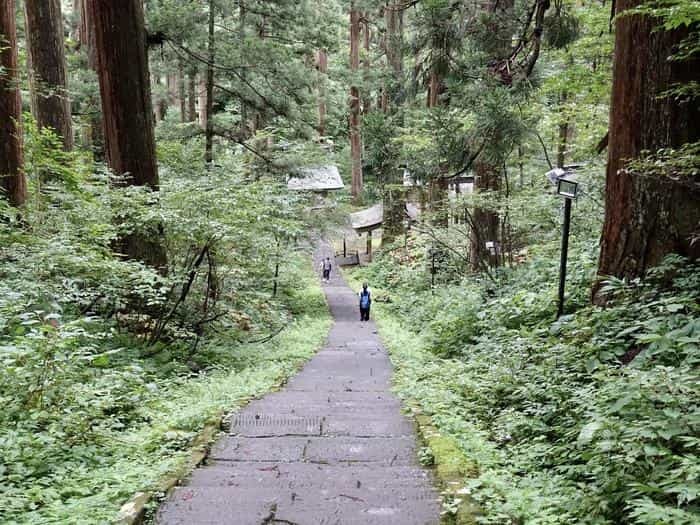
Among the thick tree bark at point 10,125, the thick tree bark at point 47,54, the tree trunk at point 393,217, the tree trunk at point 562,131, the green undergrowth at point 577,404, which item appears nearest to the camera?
the green undergrowth at point 577,404

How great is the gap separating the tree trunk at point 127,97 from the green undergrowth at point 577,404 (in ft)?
15.9

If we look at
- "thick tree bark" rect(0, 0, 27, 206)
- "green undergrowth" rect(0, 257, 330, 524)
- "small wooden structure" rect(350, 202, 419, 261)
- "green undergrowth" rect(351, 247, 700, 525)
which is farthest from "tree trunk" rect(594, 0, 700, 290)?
"small wooden structure" rect(350, 202, 419, 261)

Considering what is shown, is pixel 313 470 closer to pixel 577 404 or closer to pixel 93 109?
pixel 577 404

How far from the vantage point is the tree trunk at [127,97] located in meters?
8.42

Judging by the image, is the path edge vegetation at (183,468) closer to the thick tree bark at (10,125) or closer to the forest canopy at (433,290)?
the forest canopy at (433,290)

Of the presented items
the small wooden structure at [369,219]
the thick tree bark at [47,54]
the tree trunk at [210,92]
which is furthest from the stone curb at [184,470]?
the small wooden structure at [369,219]

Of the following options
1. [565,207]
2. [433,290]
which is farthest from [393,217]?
[565,207]

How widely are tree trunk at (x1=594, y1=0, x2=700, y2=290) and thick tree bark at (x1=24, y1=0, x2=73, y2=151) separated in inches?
371

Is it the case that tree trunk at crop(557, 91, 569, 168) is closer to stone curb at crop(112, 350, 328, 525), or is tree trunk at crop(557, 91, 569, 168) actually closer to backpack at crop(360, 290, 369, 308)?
backpack at crop(360, 290, 369, 308)

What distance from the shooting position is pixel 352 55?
27.0 m

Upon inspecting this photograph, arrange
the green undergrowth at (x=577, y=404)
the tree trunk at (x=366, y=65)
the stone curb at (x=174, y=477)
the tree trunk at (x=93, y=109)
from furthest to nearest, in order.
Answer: the tree trunk at (x=366, y=65), the tree trunk at (x=93, y=109), the stone curb at (x=174, y=477), the green undergrowth at (x=577, y=404)

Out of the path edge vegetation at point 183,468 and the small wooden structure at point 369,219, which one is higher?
the path edge vegetation at point 183,468

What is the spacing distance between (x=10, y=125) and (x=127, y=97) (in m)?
1.77

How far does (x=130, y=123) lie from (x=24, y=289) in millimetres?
3968
